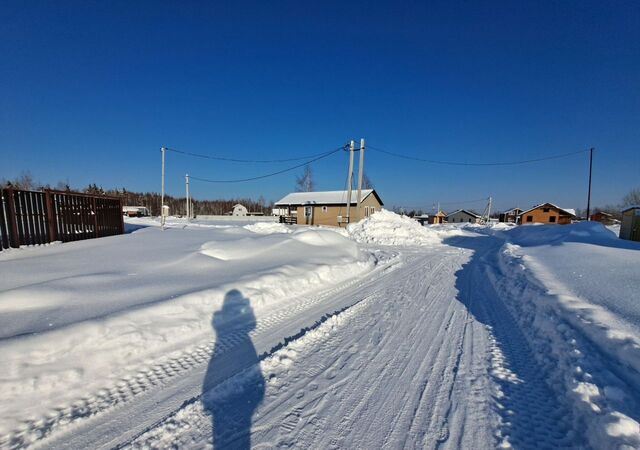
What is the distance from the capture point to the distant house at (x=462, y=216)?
7281cm

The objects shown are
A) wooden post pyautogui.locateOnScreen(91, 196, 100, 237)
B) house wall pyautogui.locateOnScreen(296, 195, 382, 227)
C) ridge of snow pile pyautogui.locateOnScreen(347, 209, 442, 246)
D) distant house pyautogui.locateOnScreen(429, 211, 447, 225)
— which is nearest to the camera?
wooden post pyautogui.locateOnScreen(91, 196, 100, 237)

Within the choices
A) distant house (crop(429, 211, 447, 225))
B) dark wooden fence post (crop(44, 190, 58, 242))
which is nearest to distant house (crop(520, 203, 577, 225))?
distant house (crop(429, 211, 447, 225))

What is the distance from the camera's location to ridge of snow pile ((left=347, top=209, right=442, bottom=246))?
17.5m

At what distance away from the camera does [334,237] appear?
12.2 metres

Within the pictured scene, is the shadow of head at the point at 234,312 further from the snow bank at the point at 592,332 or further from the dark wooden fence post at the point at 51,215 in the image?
the dark wooden fence post at the point at 51,215

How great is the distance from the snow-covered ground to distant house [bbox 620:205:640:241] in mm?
12888

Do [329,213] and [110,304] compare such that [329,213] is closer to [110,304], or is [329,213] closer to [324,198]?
[324,198]

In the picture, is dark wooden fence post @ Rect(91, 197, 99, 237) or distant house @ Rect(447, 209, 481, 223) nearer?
dark wooden fence post @ Rect(91, 197, 99, 237)

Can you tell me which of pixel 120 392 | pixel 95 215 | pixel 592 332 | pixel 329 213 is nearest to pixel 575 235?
pixel 592 332

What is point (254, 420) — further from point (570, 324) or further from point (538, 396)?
point (570, 324)

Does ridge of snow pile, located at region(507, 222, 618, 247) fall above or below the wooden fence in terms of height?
below

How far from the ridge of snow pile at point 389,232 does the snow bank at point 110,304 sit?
9.65 metres

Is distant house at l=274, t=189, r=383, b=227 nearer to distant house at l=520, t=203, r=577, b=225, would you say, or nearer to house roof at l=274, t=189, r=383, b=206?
house roof at l=274, t=189, r=383, b=206

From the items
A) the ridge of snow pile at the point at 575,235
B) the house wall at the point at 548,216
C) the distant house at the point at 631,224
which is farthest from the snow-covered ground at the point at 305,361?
the house wall at the point at 548,216
